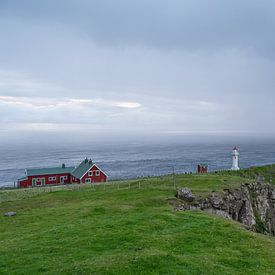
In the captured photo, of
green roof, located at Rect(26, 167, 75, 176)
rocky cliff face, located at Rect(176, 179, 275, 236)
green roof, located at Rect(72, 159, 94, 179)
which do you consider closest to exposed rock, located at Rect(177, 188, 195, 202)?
rocky cliff face, located at Rect(176, 179, 275, 236)

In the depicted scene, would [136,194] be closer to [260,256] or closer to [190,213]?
[190,213]

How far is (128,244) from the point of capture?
2228cm

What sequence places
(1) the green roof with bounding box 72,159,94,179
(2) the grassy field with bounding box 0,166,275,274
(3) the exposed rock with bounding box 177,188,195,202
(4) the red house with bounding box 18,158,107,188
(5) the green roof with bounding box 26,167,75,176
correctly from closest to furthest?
1. (2) the grassy field with bounding box 0,166,275,274
2. (3) the exposed rock with bounding box 177,188,195,202
3. (1) the green roof with bounding box 72,159,94,179
4. (4) the red house with bounding box 18,158,107,188
5. (5) the green roof with bounding box 26,167,75,176

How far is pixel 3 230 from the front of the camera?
31.2 m

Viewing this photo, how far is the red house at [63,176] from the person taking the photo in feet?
282

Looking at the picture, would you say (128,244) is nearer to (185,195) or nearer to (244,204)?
(185,195)

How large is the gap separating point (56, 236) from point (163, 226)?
8308 millimetres

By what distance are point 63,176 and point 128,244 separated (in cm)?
7135

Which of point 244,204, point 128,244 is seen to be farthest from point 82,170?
point 128,244

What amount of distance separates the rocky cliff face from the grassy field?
13.2 feet

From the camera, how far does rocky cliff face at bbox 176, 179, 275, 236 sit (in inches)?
1553

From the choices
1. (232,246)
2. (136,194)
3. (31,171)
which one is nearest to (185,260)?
(232,246)

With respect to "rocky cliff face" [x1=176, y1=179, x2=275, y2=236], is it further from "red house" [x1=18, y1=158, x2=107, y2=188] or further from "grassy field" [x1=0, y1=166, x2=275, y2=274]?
"red house" [x1=18, y1=158, x2=107, y2=188]

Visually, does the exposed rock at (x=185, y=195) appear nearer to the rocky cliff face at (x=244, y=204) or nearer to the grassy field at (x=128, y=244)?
the rocky cliff face at (x=244, y=204)
